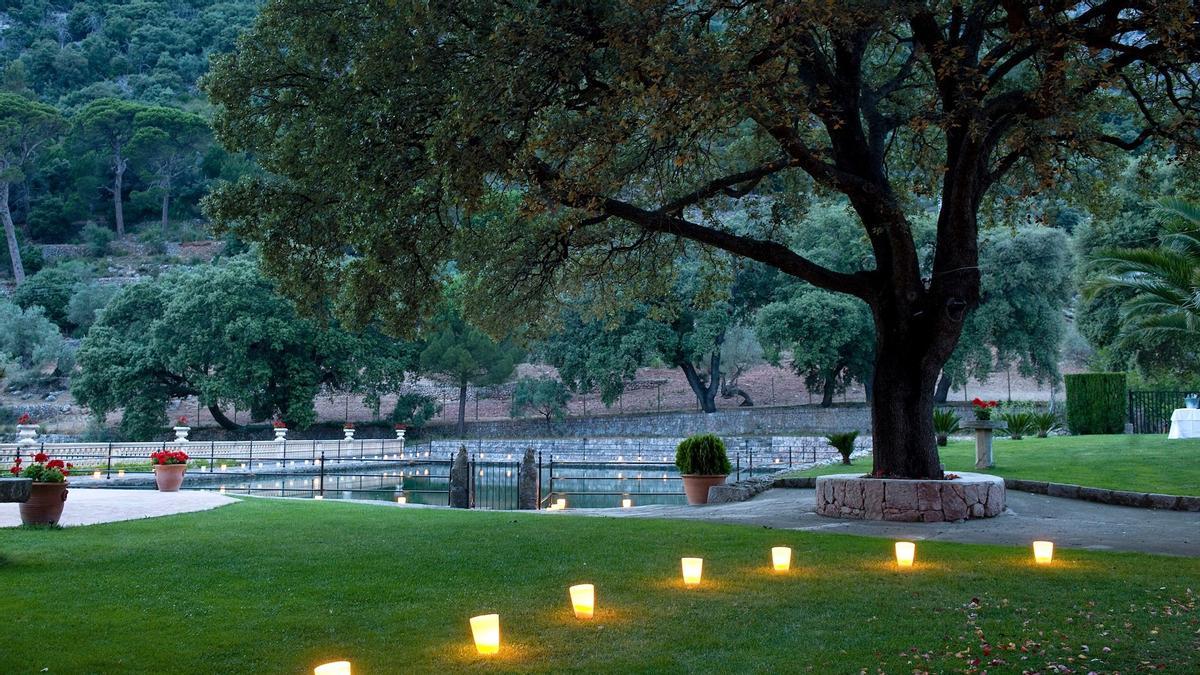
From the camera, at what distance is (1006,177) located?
14.9m

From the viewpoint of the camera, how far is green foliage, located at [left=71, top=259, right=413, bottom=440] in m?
42.1

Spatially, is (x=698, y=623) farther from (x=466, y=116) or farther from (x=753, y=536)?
(x=466, y=116)

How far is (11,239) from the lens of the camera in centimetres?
7569

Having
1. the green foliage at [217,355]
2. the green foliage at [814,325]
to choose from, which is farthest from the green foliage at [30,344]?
the green foliage at [814,325]

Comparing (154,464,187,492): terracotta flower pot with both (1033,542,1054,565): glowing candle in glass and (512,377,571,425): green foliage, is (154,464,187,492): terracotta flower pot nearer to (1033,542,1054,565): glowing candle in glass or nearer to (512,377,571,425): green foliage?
(1033,542,1054,565): glowing candle in glass

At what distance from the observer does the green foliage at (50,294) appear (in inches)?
2665

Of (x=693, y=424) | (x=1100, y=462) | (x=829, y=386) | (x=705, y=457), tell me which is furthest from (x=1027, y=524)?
(x=829, y=386)

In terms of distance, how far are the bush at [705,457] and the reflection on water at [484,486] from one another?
137 inches

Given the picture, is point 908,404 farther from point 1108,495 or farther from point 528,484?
point 528,484

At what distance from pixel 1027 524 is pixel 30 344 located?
6354 cm

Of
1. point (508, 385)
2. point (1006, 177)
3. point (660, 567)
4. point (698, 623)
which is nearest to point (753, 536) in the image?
point (660, 567)

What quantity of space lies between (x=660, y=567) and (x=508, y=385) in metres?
56.4

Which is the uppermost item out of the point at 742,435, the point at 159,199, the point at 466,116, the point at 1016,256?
the point at 159,199

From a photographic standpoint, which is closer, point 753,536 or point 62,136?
point 753,536
